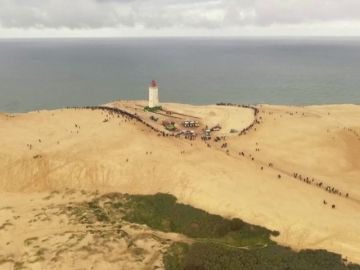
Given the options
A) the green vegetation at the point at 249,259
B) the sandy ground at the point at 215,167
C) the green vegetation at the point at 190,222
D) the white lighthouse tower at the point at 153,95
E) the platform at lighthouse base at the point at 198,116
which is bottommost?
the green vegetation at the point at 249,259

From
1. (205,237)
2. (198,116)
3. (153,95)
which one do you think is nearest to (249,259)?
(205,237)

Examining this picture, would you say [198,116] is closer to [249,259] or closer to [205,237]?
[205,237]

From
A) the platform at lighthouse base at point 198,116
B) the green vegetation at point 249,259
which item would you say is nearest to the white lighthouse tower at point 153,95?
the platform at lighthouse base at point 198,116

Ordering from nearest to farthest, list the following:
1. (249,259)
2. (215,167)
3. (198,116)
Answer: (249,259)
(215,167)
(198,116)

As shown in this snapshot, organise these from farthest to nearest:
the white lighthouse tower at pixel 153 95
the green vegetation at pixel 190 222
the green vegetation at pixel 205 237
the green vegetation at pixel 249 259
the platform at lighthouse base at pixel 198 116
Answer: the white lighthouse tower at pixel 153 95
the platform at lighthouse base at pixel 198 116
the green vegetation at pixel 190 222
the green vegetation at pixel 205 237
the green vegetation at pixel 249 259

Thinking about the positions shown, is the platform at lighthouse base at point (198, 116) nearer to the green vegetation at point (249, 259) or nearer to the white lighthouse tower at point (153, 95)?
the white lighthouse tower at point (153, 95)

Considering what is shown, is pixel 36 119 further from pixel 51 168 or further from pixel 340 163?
pixel 340 163

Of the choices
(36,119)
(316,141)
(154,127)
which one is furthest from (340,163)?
(36,119)
